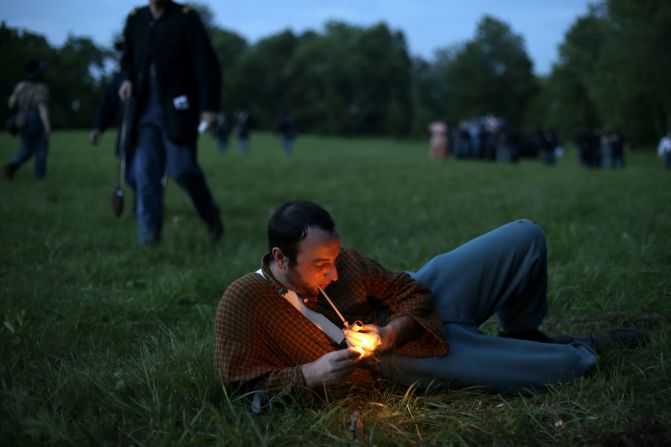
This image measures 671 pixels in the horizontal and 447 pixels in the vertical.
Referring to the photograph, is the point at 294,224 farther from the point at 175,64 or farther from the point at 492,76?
the point at 492,76

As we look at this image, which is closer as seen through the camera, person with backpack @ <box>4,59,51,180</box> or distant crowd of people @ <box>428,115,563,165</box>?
person with backpack @ <box>4,59,51,180</box>

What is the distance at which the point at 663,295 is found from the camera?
15.2 feet

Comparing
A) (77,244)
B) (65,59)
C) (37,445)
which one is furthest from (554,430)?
(65,59)

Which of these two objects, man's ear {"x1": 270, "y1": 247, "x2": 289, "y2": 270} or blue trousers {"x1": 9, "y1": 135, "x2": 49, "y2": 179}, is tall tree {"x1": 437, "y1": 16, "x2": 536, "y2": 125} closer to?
blue trousers {"x1": 9, "y1": 135, "x2": 49, "y2": 179}

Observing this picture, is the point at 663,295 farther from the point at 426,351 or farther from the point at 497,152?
the point at 497,152

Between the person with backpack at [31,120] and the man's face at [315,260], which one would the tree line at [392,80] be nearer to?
the person with backpack at [31,120]

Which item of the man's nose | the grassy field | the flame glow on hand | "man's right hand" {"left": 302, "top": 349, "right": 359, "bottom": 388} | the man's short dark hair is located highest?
the man's short dark hair

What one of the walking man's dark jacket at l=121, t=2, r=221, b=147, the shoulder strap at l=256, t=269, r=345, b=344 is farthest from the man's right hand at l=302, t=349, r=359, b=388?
the walking man's dark jacket at l=121, t=2, r=221, b=147

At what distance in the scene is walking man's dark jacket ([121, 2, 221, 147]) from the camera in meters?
6.42

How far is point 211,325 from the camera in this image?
13.9 feet

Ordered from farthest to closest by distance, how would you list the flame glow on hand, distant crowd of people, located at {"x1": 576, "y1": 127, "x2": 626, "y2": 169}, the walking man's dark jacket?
1. distant crowd of people, located at {"x1": 576, "y1": 127, "x2": 626, "y2": 169}
2. the walking man's dark jacket
3. the flame glow on hand

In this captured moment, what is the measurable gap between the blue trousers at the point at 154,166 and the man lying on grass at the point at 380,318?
362 centimetres

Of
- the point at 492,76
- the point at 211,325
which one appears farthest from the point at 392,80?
the point at 211,325

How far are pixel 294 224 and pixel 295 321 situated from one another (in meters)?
0.43
